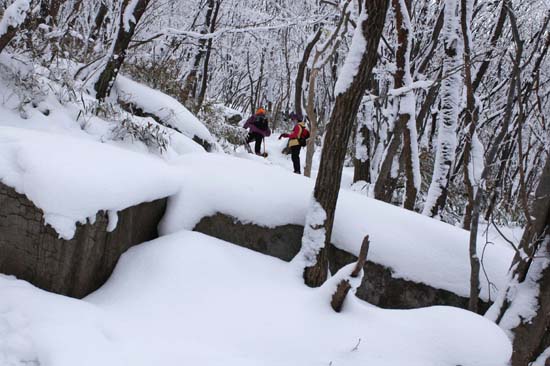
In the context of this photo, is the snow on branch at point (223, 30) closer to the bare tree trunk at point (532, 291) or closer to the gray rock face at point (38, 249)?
the gray rock face at point (38, 249)

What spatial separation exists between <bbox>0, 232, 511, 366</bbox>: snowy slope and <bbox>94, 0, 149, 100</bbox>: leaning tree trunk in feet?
12.7

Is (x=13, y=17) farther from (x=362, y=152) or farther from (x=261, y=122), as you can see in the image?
(x=261, y=122)

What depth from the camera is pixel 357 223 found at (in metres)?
3.64

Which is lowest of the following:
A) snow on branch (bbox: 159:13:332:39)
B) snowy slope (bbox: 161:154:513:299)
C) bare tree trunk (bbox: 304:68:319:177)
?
snowy slope (bbox: 161:154:513:299)

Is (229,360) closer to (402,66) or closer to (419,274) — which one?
(419,274)

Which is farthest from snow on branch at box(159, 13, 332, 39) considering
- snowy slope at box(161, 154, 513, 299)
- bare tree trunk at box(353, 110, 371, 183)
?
snowy slope at box(161, 154, 513, 299)

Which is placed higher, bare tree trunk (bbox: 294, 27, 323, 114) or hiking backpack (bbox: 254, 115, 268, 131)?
bare tree trunk (bbox: 294, 27, 323, 114)

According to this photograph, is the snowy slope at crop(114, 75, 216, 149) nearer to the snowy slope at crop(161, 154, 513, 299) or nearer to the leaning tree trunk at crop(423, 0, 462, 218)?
the snowy slope at crop(161, 154, 513, 299)

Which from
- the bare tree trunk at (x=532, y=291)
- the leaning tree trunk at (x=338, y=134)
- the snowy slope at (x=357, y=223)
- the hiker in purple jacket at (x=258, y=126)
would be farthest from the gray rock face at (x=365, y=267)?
the hiker in purple jacket at (x=258, y=126)

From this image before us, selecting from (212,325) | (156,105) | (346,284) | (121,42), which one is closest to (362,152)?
(156,105)

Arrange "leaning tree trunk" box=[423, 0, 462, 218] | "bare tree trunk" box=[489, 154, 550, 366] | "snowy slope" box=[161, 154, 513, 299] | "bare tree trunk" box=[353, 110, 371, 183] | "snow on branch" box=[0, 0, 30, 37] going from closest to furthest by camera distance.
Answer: "bare tree trunk" box=[489, 154, 550, 366] → "snowy slope" box=[161, 154, 513, 299] → "snow on branch" box=[0, 0, 30, 37] → "leaning tree trunk" box=[423, 0, 462, 218] → "bare tree trunk" box=[353, 110, 371, 183]

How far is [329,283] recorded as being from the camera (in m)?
2.81

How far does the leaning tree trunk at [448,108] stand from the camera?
4820 millimetres

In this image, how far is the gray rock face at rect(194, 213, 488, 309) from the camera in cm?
350
